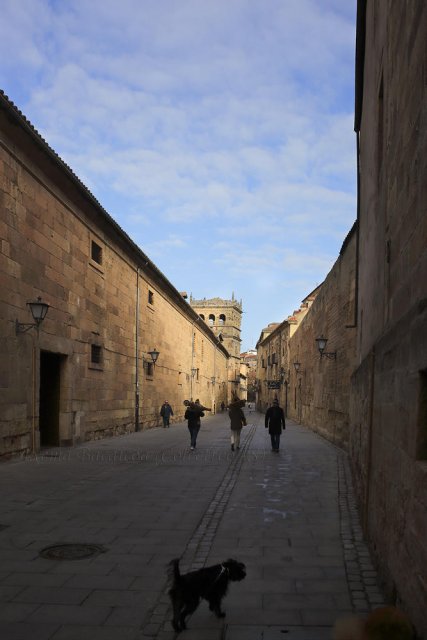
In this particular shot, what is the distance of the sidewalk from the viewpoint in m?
4.28

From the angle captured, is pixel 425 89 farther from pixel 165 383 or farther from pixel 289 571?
pixel 165 383

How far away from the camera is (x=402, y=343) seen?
13.4 ft

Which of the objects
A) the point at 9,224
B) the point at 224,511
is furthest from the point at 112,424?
the point at 224,511

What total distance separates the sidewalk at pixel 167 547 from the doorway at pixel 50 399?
355 centimetres

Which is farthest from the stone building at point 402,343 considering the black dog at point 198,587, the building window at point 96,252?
the building window at point 96,252

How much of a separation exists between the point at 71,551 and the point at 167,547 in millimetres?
982

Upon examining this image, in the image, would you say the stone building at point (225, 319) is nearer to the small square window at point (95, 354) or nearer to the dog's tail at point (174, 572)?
the small square window at point (95, 354)

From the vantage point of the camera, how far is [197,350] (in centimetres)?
4384

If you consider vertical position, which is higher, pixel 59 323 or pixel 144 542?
pixel 59 323

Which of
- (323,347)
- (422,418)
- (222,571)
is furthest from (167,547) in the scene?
(323,347)

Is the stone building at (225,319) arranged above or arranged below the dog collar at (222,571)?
above

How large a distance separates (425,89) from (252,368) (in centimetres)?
13054

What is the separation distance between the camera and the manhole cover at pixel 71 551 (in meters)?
5.85

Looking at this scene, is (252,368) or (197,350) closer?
(197,350)
